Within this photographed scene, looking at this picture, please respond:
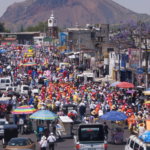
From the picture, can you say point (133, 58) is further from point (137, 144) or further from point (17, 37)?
point (17, 37)

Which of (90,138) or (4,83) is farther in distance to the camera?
(4,83)

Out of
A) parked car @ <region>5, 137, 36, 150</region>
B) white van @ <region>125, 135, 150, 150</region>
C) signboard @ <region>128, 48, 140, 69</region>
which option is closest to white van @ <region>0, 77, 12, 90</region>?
signboard @ <region>128, 48, 140, 69</region>

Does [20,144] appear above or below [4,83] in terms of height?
below

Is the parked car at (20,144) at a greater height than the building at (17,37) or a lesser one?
lesser

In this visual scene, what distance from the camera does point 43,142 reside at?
16031 mm

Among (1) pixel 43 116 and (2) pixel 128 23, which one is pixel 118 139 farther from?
(2) pixel 128 23

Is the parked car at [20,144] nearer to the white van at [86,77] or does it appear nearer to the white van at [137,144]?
the white van at [137,144]

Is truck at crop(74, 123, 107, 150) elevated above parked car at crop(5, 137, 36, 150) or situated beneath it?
elevated above

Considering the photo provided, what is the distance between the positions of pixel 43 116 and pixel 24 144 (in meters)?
4.20

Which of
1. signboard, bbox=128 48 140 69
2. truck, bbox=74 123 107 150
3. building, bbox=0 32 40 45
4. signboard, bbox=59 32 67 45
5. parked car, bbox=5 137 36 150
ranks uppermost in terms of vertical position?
building, bbox=0 32 40 45

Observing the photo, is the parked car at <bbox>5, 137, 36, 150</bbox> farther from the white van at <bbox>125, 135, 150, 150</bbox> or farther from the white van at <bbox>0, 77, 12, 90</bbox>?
the white van at <bbox>0, 77, 12, 90</bbox>

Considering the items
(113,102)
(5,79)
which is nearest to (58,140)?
(113,102)

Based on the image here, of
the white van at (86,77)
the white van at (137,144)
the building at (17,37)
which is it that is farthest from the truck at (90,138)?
the building at (17,37)

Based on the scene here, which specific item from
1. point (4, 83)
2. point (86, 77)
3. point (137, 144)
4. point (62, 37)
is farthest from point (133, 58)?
point (62, 37)
